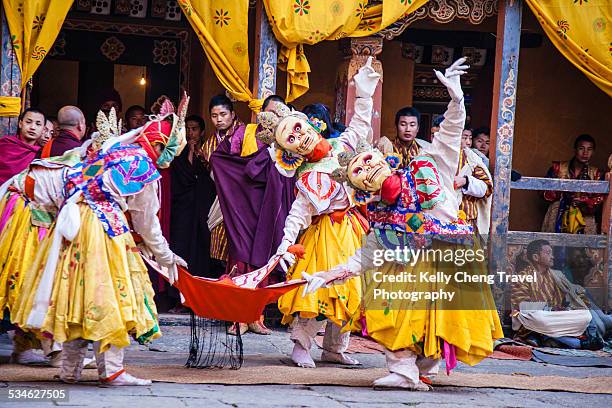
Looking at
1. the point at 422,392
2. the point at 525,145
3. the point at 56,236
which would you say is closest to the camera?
the point at 56,236

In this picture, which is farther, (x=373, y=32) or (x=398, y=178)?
(x=373, y=32)

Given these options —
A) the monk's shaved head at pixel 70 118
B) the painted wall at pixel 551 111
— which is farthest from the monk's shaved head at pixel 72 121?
the painted wall at pixel 551 111

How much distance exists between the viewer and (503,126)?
10.3 meters

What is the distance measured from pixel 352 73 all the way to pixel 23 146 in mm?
3219

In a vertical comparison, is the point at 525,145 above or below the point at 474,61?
below

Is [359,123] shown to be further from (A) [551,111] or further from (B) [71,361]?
(A) [551,111]

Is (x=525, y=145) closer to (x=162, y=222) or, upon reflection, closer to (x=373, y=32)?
(x=373, y=32)

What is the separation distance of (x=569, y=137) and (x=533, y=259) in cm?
311

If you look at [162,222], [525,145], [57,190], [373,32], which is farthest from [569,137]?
[57,190]

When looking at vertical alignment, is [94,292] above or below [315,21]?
below

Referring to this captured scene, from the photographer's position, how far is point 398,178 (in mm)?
6883

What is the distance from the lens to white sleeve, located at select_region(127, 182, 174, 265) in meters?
6.54

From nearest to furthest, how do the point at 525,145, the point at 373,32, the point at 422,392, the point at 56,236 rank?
the point at 56,236, the point at 422,392, the point at 373,32, the point at 525,145

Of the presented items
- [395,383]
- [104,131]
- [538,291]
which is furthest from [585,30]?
[104,131]
